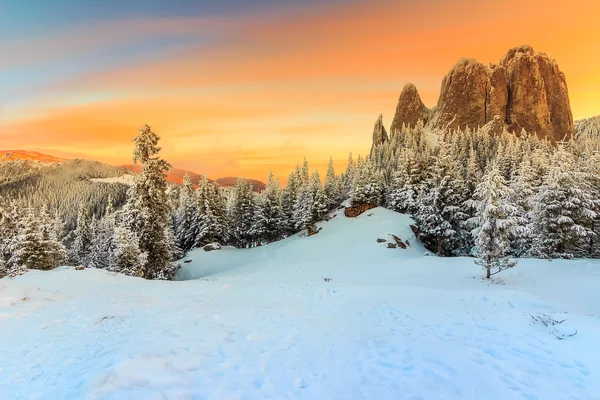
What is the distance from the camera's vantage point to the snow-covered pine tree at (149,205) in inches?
926

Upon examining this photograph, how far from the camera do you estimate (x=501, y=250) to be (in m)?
17.8

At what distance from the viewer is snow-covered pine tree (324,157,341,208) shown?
192 feet

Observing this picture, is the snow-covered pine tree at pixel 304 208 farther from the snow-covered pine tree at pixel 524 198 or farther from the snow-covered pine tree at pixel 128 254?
the snow-covered pine tree at pixel 128 254

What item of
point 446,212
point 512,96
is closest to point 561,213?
point 446,212

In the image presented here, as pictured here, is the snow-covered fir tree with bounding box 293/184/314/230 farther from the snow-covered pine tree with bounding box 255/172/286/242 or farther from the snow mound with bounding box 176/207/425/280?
the snow mound with bounding box 176/207/425/280

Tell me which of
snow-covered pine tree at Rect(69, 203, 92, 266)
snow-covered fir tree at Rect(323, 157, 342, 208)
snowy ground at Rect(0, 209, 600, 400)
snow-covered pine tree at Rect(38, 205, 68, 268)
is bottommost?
snow-covered pine tree at Rect(69, 203, 92, 266)

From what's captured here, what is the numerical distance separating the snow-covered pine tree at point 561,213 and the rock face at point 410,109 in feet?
364

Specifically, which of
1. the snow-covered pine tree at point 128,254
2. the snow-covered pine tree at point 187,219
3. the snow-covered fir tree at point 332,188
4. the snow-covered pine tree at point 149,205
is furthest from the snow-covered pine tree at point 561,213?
the snow-covered pine tree at point 187,219

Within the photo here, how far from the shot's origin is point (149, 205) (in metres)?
23.9

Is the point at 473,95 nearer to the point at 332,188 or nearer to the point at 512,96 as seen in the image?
the point at 512,96

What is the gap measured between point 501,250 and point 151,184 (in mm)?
25675

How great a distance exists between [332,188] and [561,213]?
3937 cm

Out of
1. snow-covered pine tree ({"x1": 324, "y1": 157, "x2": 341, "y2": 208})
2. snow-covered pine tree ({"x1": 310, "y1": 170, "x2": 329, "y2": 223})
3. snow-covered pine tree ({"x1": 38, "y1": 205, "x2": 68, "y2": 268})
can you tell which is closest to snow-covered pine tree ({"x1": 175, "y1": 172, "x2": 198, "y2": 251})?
snow-covered pine tree ({"x1": 38, "y1": 205, "x2": 68, "y2": 268})

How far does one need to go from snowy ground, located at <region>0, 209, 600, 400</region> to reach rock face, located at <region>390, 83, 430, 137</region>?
12779 cm
